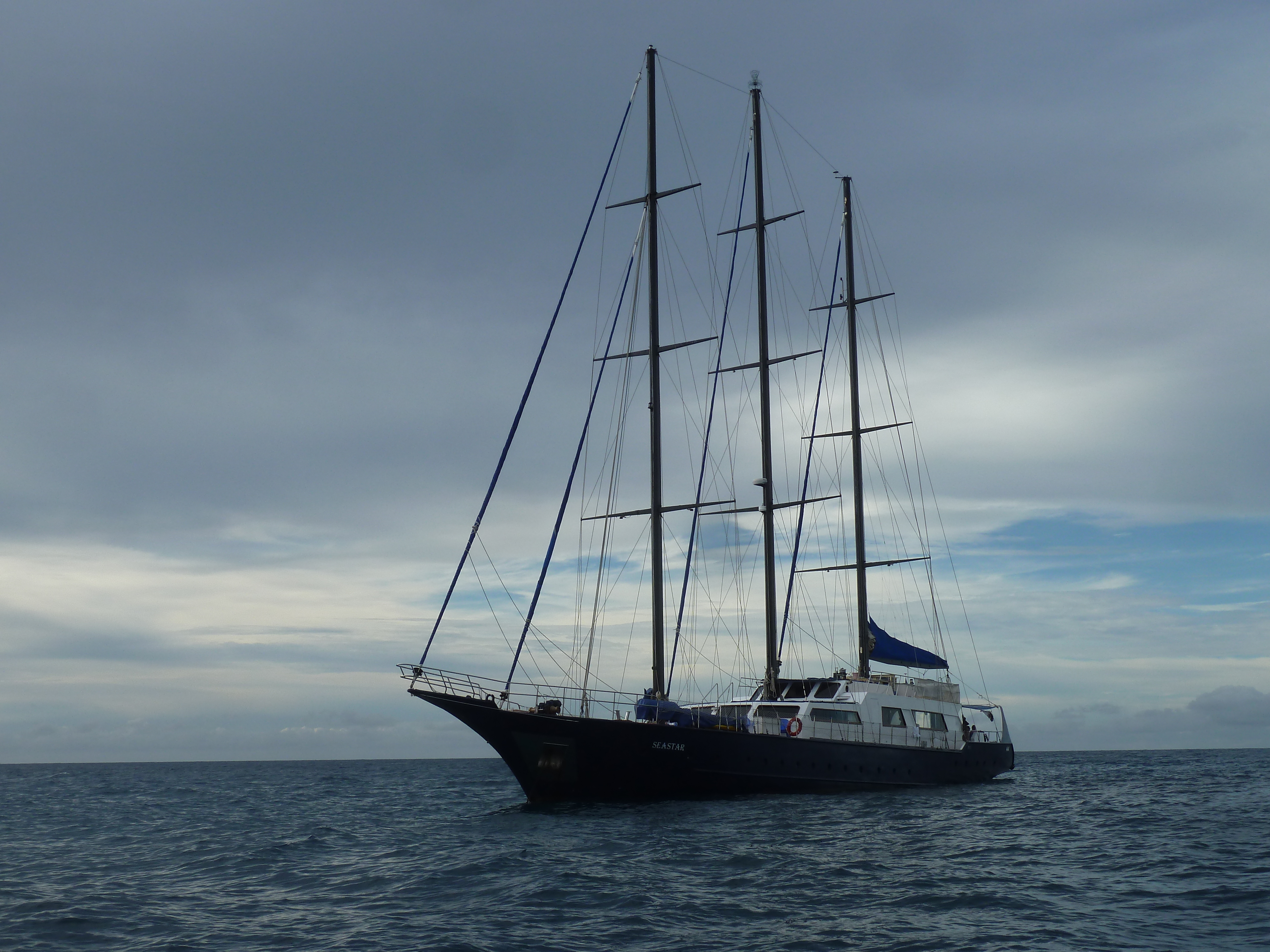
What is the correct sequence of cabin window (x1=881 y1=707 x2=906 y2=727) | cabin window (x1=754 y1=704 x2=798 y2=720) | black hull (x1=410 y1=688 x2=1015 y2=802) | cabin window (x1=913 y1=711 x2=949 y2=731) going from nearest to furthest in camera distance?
black hull (x1=410 y1=688 x2=1015 y2=802) → cabin window (x1=754 y1=704 x2=798 y2=720) → cabin window (x1=881 y1=707 x2=906 y2=727) → cabin window (x1=913 y1=711 x2=949 y2=731)

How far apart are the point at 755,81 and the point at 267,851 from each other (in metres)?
39.6

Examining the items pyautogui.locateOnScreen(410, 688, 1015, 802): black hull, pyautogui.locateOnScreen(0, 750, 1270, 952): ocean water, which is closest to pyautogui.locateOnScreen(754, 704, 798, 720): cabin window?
pyautogui.locateOnScreen(410, 688, 1015, 802): black hull

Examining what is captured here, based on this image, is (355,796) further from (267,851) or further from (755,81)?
(755,81)

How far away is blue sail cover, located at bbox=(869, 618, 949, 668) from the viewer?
4575 cm

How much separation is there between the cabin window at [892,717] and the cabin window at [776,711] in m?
4.53

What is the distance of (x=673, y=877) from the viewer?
21.7 m

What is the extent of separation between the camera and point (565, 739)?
3231 centimetres

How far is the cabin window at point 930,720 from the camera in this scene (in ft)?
140

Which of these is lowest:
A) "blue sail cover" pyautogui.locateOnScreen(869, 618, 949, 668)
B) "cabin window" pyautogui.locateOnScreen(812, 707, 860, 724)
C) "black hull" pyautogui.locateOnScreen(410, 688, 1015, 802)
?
"black hull" pyautogui.locateOnScreen(410, 688, 1015, 802)

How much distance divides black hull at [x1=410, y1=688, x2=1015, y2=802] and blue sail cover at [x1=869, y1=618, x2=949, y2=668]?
12.0 m

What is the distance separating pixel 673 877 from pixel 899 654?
A: 1043 inches

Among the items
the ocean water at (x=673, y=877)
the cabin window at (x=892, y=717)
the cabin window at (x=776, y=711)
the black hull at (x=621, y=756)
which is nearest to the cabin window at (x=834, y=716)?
the cabin window at (x=776, y=711)

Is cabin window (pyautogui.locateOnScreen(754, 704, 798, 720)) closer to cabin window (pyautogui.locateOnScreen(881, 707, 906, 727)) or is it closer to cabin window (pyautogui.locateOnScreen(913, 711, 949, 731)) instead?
cabin window (pyautogui.locateOnScreen(881, 707, 906, 727))

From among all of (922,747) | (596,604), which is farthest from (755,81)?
(922,747)
